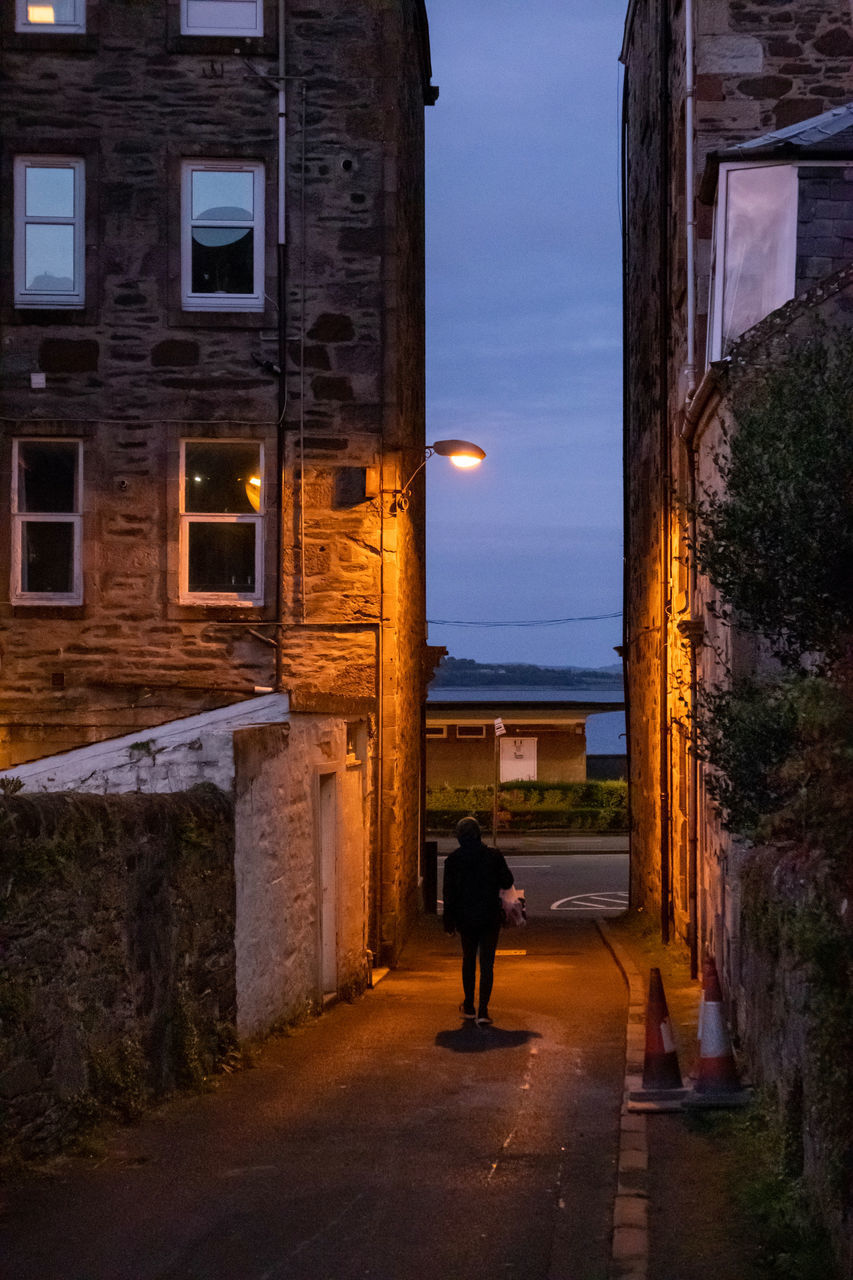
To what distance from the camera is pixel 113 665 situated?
16688 mm

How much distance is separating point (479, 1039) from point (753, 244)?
729 centimetres

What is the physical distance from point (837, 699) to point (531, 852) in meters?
31.1

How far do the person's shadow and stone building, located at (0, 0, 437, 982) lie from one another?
445 cm

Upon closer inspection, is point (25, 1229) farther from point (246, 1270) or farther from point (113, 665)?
point (113, 665)

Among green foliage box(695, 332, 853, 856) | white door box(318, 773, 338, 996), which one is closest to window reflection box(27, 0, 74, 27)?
white door box(318, 773, 338, 996)

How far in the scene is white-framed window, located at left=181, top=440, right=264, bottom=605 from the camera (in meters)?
16.8

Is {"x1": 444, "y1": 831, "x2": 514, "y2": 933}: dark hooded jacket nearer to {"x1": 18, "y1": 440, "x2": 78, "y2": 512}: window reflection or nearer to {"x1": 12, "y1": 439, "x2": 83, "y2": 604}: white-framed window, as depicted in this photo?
{"x1": 12, "y1": 439, "x2": 83, "y2": 604}: white-framed window

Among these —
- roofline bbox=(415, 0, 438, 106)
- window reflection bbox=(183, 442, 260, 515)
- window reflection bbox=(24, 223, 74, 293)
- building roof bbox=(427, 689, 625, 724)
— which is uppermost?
roofline bbox=(415, 0, 438, 106)

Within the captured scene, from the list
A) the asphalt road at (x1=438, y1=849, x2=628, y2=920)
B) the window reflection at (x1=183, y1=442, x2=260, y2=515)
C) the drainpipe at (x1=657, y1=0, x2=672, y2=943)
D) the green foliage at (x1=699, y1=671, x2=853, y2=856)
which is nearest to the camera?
the green foliage at (x1=699, y1=671, x2=853, y2=856)

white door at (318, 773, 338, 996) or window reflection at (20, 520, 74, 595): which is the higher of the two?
window reflection at (20, 520, 74, 595)

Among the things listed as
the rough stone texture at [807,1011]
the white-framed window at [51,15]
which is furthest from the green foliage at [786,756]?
the white-framed window at [51,15]

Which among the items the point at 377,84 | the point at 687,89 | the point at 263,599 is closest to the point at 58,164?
the point at 377,84

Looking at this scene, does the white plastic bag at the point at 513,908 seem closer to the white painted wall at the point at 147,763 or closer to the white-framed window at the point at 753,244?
the white painted wall at the point at 147,763

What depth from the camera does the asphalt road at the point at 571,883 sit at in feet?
83.1
